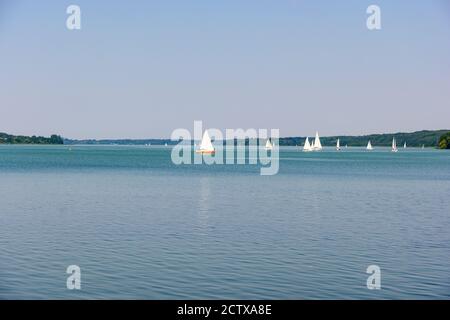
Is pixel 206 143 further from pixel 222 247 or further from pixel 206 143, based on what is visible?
pixel 222 247

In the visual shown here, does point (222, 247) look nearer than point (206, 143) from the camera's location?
Yes

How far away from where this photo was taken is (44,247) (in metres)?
34.4

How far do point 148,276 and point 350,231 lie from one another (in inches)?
718

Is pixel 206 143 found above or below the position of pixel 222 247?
above

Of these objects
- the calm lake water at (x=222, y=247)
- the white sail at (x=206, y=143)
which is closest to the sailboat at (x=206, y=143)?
the white sail at (x=206, y=143)

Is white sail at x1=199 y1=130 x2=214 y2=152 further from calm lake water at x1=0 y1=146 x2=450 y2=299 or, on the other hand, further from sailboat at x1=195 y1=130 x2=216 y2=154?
calm lake water at x1=0 y1=146 x2=450 y2=299

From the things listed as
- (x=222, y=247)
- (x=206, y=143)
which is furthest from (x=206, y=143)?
(x=222, y=247)

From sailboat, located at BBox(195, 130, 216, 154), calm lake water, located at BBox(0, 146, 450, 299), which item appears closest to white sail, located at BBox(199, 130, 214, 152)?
sailboat, located at BBox(195, 130, 216, 154)

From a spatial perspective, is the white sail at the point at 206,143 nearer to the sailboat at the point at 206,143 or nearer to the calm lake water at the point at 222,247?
the sailboat at the point at 206,143

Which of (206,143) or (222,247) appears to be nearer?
(222,247)

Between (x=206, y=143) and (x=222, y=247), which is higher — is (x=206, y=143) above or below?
above
